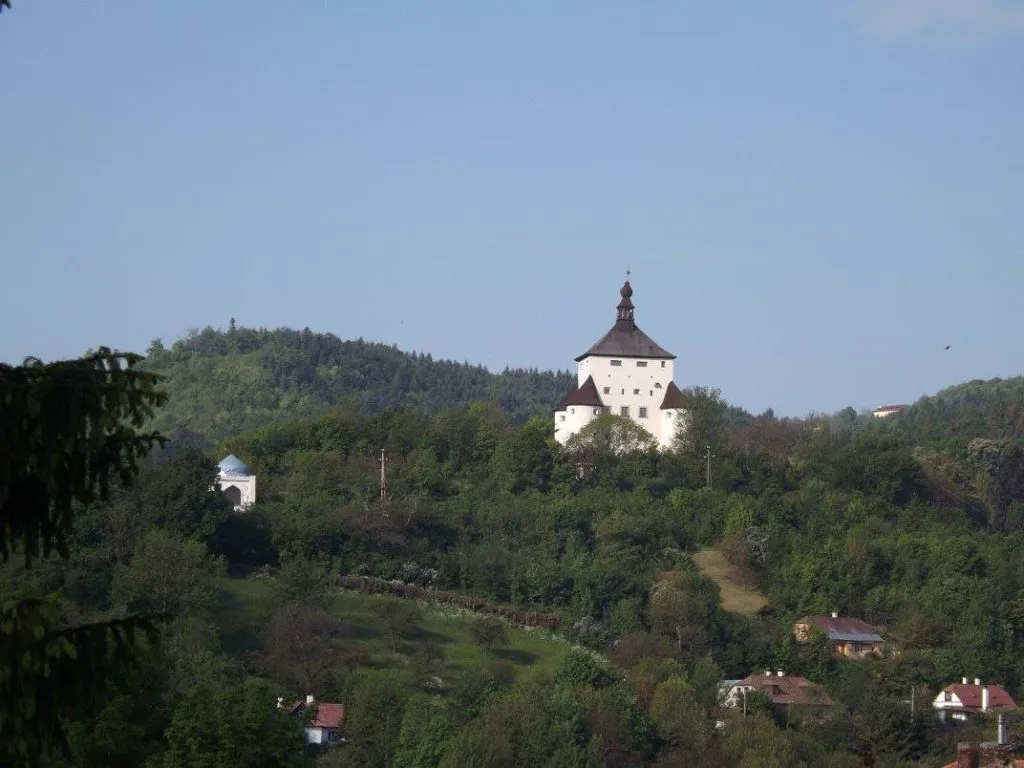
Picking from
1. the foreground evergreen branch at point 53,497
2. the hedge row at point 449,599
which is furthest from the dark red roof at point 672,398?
the foreground evergreen branch at point 53,497

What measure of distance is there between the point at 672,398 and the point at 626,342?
3.19m

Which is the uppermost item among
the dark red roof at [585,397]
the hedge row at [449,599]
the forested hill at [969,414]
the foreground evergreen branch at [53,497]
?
the forested hill at [969,414]

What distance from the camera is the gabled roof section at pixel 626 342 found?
66625 mm

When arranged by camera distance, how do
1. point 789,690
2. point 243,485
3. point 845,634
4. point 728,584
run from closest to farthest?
point 789,690
point 845,634
point 728,584
point 243,485

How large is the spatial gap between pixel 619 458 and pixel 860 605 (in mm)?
10019

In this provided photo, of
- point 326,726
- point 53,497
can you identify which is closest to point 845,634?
point 326,726

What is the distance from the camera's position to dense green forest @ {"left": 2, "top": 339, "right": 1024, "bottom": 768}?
44.8 metres

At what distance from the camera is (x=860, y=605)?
58750 mm

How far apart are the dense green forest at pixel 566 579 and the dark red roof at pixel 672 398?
2.68 ft

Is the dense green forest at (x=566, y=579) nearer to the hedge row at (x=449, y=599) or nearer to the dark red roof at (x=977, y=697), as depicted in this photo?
the hedge row at (x=449, y=599)

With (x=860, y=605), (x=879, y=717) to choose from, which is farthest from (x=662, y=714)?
(x=860, y=605)

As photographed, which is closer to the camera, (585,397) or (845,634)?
(845,634)

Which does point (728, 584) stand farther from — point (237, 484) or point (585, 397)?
point (237, 484)

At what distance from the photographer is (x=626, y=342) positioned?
6750 cm
